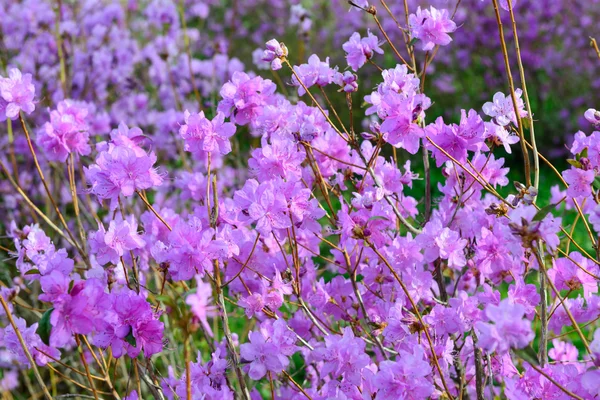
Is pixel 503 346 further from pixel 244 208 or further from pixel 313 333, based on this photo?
pixel 313 333

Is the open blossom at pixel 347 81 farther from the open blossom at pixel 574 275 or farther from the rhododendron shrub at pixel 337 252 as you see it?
the open blossom at pixel 574 275

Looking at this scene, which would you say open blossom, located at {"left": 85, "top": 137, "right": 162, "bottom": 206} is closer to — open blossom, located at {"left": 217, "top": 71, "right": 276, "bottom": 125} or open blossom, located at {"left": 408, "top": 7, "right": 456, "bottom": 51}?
open blossom, located at {"left": 217, "top": 71, "right": 276, "bottom": 125}

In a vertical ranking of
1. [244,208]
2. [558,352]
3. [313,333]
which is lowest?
[313,333]

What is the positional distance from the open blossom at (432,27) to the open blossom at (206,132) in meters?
0.56

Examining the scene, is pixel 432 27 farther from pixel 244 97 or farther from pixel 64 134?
pixel 64 134

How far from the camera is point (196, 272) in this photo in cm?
151

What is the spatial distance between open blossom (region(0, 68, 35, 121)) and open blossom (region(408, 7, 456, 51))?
106cm

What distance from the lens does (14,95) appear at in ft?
6.06

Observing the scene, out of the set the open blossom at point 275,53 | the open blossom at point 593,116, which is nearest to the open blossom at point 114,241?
the open blossom at point 275,53

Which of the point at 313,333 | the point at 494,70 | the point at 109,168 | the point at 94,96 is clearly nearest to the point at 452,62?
the point at 494,70

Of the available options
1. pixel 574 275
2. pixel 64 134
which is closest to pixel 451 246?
pixel 574 275

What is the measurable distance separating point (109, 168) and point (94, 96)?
322cm

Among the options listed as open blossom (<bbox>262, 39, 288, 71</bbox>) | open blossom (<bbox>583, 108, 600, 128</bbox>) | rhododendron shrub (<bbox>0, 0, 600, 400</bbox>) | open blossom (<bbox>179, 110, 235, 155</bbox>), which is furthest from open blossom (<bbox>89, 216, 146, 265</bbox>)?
open blossom (<bbox>583, 108, 600, 128</bbox>)

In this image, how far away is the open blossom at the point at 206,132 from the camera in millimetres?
1691
